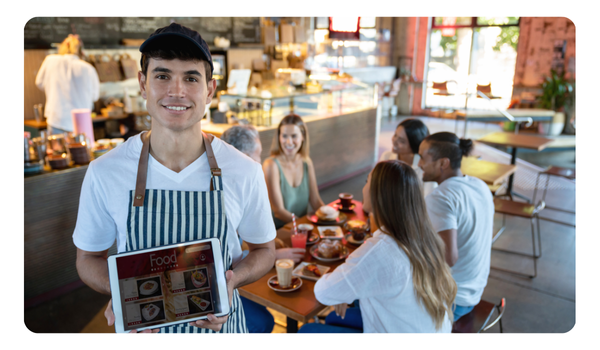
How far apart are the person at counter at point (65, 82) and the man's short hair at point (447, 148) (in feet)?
14.4

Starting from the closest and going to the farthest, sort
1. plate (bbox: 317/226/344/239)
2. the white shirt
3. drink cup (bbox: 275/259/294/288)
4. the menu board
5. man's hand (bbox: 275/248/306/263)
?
drink cup (bbox: 275/259/294/288) < man's hand (bbox: 275/248/306/263) < plate (bbox: 317/226/344/239) < the white shirt < the menu board

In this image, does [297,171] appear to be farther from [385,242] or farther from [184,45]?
[184,45]

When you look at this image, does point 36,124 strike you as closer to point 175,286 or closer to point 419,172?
point 419,172

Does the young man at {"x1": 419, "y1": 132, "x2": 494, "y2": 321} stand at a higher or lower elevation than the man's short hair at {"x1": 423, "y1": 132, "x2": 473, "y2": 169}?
lower

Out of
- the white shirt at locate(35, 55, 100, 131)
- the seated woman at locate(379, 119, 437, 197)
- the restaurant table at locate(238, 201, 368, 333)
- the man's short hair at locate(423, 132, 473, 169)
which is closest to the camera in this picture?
the restaurant table at locate(238, 201, 368, 333)

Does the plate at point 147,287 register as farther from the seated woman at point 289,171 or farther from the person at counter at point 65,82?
the person at counter at point 65,82

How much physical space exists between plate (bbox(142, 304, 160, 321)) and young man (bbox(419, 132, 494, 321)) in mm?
1503

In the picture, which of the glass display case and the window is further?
the window

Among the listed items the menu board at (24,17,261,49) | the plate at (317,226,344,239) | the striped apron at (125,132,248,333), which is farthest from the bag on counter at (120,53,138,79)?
the striped apron at (125,132,248,333)

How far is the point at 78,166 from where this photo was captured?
338 cm

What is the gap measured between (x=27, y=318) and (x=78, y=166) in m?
1.14

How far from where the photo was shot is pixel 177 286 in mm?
1310

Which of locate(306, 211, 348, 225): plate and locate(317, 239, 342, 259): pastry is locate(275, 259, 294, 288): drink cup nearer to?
locate(317, 239, 342, 259): pastry

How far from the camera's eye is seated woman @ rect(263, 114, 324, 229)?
10.9 feet
